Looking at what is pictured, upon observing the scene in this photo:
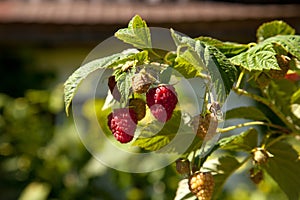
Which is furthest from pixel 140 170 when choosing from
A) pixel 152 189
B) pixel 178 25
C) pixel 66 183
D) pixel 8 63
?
pixel 8 63

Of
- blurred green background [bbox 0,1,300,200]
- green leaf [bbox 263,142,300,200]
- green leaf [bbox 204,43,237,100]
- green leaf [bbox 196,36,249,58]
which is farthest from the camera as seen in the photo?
blurred green background [bbox 0,1,300,200]

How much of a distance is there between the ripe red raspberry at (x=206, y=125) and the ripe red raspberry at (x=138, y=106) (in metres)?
0.07

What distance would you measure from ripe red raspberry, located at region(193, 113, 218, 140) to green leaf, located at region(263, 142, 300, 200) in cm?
18

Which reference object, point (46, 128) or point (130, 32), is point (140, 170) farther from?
point (130, 32)

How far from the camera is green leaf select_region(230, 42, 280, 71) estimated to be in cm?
84

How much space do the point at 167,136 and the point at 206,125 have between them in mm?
122

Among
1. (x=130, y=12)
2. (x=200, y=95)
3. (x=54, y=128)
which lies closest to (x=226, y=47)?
(x=200, y=95)

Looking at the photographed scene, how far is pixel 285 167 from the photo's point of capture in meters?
1.03

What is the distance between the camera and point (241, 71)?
3.01 ft

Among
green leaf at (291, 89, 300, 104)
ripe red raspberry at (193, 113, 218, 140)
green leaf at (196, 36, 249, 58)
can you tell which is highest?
green leaf at (196, 36, 249, 58)

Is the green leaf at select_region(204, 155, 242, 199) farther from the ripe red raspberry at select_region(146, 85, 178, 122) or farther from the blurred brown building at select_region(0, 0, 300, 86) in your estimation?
the blurred brown building at select_region(0, 0, 300, 86)

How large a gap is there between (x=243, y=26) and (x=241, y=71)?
3.17m

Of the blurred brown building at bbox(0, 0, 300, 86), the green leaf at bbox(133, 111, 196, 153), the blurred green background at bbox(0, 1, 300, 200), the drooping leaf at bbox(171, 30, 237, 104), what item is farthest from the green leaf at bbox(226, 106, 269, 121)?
the blurred brown building at bbox(0, 0, 300, 86)

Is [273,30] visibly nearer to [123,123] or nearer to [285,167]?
[285,167]
